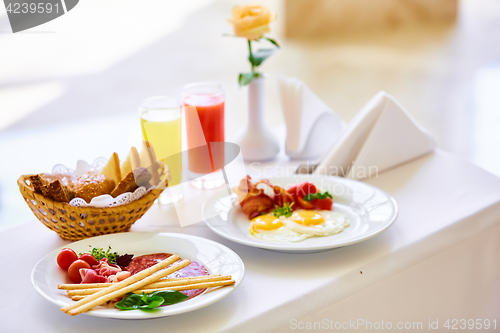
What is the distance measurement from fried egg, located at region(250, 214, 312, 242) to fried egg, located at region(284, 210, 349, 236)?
0.04 ft

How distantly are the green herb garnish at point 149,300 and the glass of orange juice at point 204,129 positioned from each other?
523 mm

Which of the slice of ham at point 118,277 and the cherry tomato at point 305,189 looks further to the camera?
the cherry tomato at point 305,189

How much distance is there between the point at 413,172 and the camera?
1384 millimetres

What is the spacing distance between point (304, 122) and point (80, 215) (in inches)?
30.2

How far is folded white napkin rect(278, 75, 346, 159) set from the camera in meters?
1.52

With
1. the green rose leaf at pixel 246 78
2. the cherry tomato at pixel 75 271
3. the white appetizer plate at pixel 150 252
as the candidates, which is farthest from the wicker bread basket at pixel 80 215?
the green rose leaf at pixel 246 78

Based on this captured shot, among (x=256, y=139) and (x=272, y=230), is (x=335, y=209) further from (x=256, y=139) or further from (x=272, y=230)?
(x=256, y=139)

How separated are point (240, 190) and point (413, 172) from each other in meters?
0.51

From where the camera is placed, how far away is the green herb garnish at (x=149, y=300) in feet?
2.48

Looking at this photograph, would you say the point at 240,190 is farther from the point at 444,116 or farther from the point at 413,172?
the point at 444,116

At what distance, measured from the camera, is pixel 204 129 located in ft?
4.24

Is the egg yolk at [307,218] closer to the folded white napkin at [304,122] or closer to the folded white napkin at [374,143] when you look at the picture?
the folded white napkin at [374,143]

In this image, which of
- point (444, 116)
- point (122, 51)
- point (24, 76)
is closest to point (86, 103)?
point (24, 76)

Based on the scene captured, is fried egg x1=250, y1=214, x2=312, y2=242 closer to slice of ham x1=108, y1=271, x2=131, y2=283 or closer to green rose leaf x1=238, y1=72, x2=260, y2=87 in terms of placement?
slice of ham x1=108, y1=271, x2=131, y2=283
